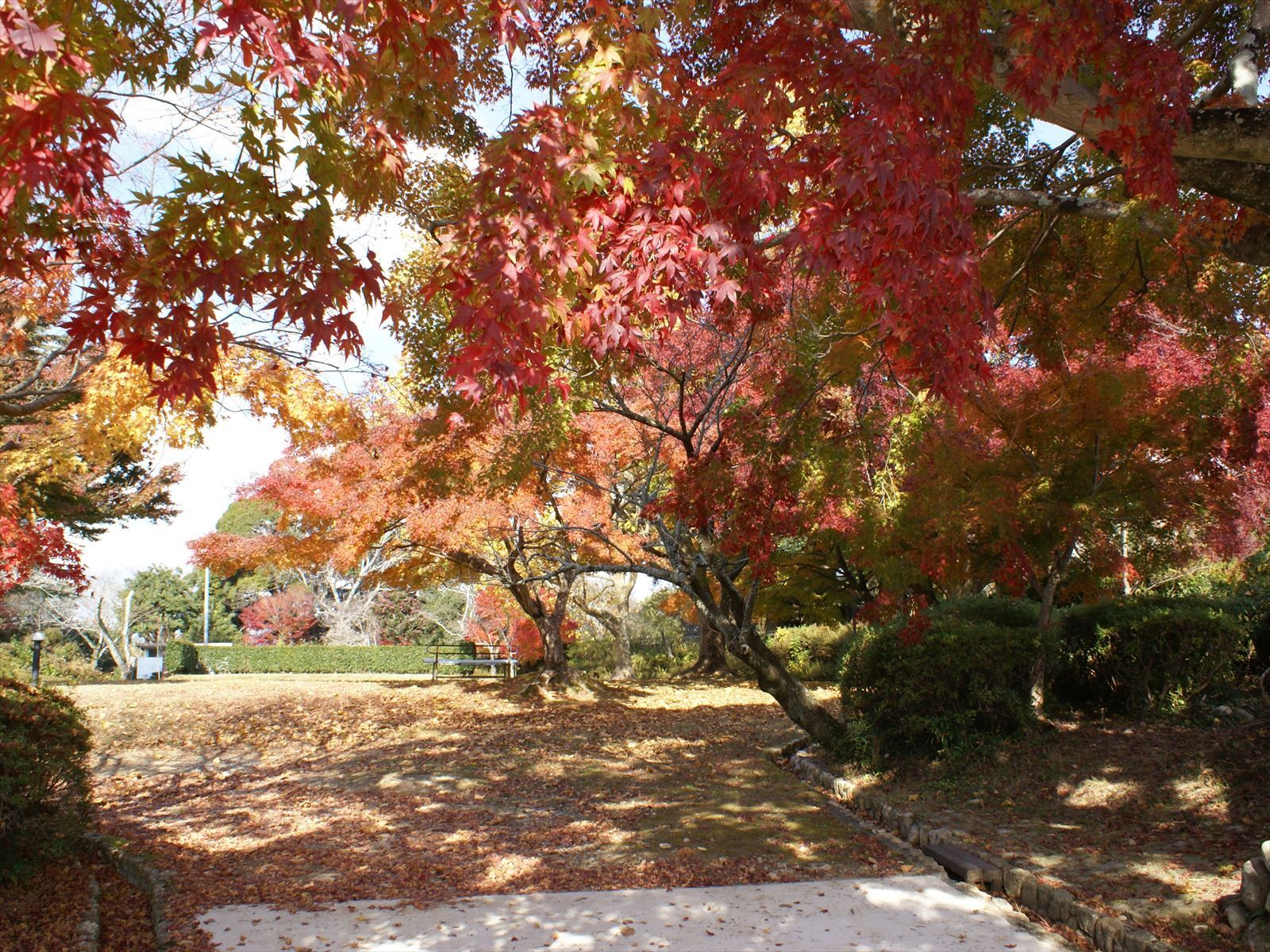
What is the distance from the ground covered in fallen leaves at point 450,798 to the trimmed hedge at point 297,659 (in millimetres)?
13225

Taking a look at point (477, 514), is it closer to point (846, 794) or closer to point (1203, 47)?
point (846, 794)

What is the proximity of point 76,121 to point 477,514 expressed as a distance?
10.6 m

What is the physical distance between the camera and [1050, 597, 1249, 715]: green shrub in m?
8.93

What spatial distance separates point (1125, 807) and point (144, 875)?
21.9 feet

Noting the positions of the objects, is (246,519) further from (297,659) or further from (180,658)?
(297,659)

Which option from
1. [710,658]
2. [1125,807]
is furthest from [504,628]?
[1125,807]

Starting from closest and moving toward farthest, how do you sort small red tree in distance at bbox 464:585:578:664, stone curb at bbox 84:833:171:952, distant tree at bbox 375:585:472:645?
stone curb at bbox 84:833:171:952
small red tree in distance at bbox 464:585:578:664
distant tree at bbox 375:585:472:645

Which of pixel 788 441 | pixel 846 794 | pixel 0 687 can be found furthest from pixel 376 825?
pixel 788 441

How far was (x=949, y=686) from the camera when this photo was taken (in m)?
8.60

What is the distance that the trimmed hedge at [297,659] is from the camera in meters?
30.0

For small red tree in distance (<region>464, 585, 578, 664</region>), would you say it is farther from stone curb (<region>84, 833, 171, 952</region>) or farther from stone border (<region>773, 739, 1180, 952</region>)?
stone curb (<region>84, 833, 171, 952</region>)

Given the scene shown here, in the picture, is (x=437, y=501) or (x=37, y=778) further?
(x=437, y=501)

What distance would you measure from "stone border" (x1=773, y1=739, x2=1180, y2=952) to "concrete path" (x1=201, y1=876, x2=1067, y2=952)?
0.22 m

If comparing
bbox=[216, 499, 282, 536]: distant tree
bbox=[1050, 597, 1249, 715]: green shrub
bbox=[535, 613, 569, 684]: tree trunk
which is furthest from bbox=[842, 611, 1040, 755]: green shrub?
bbox=[216, 499, 282, 536]: distant tree
